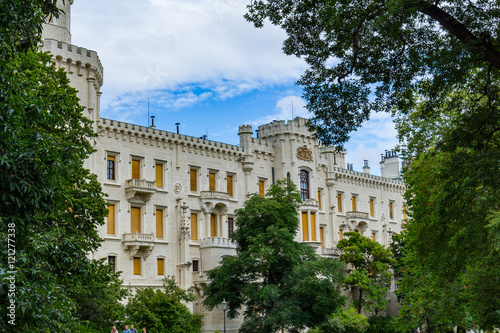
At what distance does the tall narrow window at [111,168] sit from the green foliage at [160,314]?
8609 millimetres

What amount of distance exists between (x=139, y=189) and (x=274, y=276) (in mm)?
12610

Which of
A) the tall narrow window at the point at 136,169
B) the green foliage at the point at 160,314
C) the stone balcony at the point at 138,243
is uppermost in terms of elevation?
the tall narrow window at the point at 136,169

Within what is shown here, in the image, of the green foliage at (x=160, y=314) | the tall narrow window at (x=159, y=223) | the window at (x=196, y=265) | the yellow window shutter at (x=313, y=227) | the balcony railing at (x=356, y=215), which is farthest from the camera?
the balcony railing at (x=356, y=215)

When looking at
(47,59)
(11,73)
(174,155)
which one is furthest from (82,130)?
(174,155)

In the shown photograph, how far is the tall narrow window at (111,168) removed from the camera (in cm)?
4509

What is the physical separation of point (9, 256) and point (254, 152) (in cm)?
4245

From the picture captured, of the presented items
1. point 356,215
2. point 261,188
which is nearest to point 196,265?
point 261,188

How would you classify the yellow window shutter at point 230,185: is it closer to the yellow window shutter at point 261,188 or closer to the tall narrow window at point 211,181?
the tall narrow window at point 211,181

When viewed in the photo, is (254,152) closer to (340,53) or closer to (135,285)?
(135,285)

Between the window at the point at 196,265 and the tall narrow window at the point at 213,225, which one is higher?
the tall narrow window at the point at 213,225

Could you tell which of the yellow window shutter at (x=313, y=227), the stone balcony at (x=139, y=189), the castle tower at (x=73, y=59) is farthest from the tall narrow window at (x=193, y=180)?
the yellow window shutter at (x=313, y=227)

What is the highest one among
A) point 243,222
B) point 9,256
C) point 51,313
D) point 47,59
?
point 47,59

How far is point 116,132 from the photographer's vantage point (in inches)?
1809

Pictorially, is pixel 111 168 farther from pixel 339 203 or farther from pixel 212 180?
pixel 339 203
